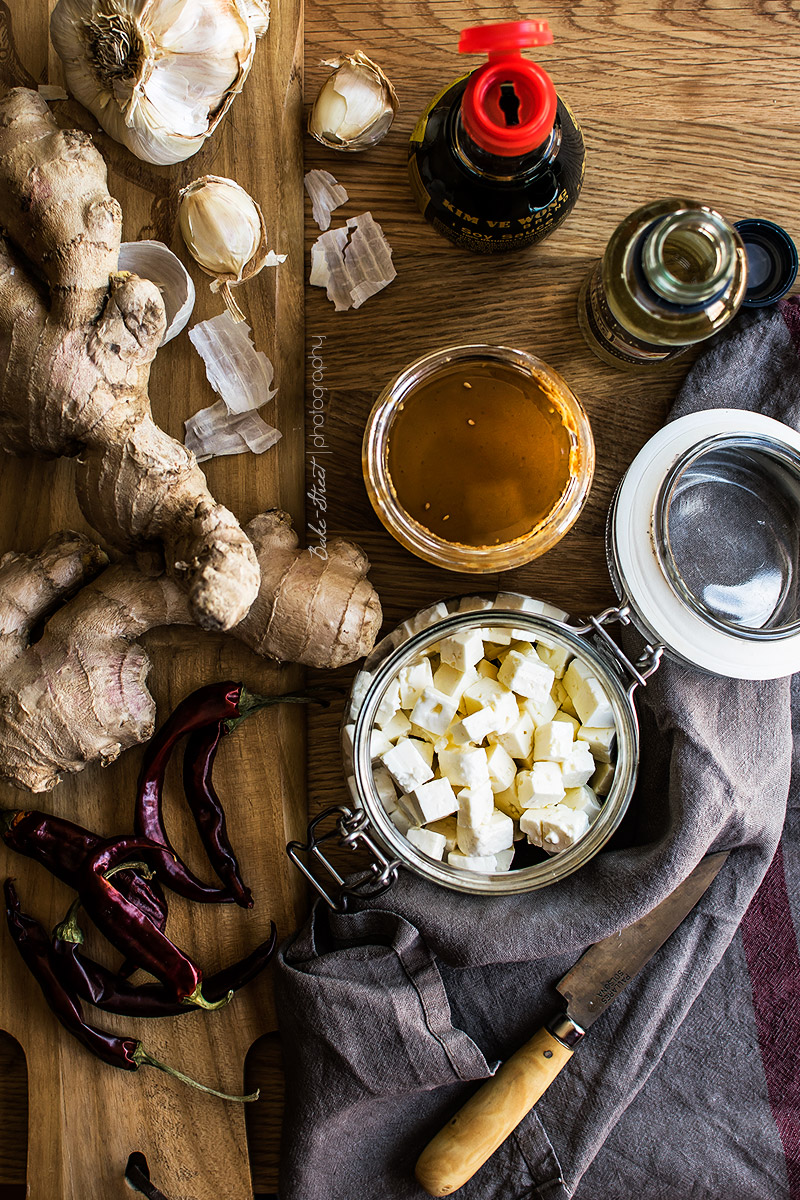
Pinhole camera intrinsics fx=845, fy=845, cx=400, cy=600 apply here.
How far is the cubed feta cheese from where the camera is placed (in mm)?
1109

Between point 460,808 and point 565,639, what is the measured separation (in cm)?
25

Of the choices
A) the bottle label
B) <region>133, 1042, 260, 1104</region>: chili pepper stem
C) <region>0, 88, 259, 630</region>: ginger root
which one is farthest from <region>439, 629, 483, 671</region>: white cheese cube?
<region>133, 1042, 260, 1104</region>: chili pepper stem

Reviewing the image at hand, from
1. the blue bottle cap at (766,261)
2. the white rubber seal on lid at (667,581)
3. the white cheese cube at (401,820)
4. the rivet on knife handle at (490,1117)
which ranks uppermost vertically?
the blue bottle cap at (766,261)

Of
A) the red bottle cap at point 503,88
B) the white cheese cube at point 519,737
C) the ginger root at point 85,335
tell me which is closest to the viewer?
the red bottle cap at point 503,88

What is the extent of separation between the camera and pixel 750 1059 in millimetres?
1188

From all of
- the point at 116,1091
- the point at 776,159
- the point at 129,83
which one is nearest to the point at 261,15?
the point at 129,83

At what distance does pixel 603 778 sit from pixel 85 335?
0.85 m

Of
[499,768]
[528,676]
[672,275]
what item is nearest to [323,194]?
[672,275]

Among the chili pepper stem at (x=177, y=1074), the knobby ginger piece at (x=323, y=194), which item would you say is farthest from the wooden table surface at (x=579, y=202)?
the chili pepper stem at (x=177, y=1074)

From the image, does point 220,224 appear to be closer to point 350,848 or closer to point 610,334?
point 610,334

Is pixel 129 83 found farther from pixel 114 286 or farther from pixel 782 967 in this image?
pixel 782 967

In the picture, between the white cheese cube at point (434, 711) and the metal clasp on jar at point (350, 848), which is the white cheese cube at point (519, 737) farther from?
the metal clasp on jar at point (350, 848)

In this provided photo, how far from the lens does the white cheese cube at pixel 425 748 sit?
111 centimetres

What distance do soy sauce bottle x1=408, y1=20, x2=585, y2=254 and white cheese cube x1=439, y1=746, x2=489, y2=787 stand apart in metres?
0.65
